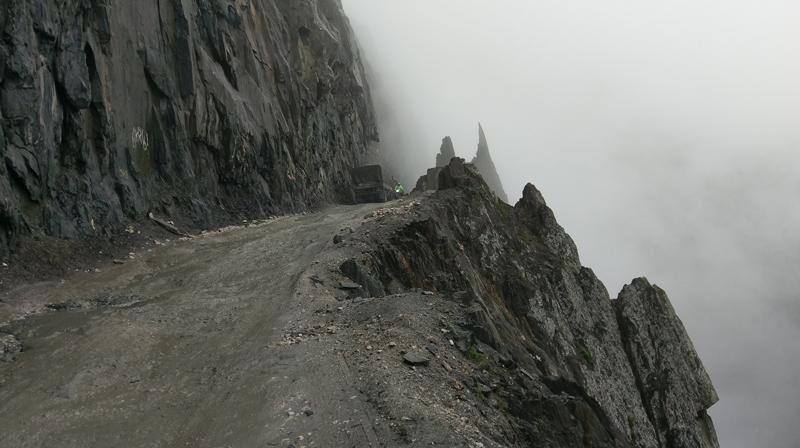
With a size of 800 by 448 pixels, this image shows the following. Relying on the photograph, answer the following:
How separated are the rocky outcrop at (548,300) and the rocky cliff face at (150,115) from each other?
12.3 m

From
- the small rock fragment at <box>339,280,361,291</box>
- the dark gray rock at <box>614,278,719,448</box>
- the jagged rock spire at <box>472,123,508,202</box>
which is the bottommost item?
the small rock fragment at <box>339,280,361,291</box>

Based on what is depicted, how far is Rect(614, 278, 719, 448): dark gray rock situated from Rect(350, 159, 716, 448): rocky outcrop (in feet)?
0.17

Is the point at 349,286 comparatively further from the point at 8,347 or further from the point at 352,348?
the point at 8,347

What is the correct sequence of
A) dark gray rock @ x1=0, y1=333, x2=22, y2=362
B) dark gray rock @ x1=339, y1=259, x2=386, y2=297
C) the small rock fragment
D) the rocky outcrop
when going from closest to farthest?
1. dark gray rock @ x1=0, y1=333, x2=22, y2=362
2. the small rock fragment
3. dark gray rock @ x1=339, y1=259, x2=386, y2=297
4. the rocky outcrop

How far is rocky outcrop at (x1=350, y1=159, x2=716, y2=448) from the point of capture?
23.4 m

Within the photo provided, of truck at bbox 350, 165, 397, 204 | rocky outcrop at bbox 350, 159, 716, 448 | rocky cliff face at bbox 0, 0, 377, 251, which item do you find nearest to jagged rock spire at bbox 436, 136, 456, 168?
truck at bbox 350, 165, 397, 204

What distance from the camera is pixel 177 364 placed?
13.9 meters

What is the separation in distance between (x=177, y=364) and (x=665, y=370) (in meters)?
23.8

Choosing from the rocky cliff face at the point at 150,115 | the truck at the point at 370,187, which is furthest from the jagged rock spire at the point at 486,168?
the rocky cliff face at the point at 150,115

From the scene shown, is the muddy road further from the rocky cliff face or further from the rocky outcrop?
the rocky outcrop

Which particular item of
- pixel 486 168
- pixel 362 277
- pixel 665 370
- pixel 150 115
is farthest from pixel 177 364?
pixel 486 168

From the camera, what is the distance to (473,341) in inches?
568

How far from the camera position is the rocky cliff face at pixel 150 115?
21156 millimetres

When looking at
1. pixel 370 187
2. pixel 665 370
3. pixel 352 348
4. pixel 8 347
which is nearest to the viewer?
pixel 352 348
